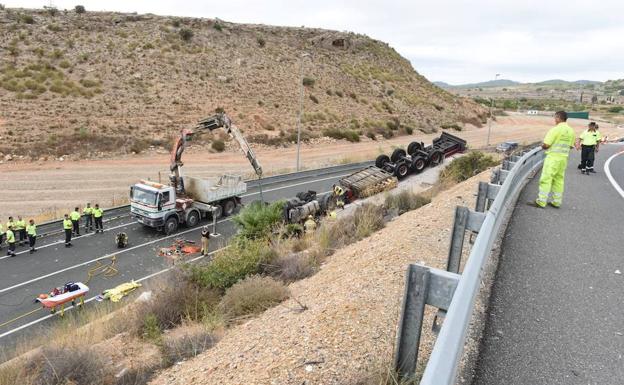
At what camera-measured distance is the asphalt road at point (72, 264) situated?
1304 cm

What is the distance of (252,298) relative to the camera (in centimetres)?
807

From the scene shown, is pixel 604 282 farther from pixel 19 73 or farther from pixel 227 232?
pixel 19 73

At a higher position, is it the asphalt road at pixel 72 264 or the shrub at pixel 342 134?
the shrub at pixel 342 134

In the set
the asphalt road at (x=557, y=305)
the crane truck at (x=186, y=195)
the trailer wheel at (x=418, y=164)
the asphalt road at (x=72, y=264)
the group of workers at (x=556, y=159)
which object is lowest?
the asphalt road at (x=72, y=264)

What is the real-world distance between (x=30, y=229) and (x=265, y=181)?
1375 cm

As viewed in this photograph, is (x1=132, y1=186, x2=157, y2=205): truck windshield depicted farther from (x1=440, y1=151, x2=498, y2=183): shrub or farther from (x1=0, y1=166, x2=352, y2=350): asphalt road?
(x1=440, y1=151, x2=498, y2=183): shrub

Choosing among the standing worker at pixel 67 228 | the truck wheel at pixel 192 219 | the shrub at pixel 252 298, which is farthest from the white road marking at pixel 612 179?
the standing worker at pixel 67 228

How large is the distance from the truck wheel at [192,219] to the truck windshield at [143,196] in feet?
6.34

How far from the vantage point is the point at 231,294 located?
27.8ft

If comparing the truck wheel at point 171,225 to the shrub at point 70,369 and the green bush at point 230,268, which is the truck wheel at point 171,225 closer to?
the green bush at point 230,268

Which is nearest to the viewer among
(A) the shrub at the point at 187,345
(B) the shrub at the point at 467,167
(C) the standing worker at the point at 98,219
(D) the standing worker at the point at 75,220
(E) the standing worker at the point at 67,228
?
(A) the shrub at the point at 187,345

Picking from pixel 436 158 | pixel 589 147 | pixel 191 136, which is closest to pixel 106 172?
pixel 191 136

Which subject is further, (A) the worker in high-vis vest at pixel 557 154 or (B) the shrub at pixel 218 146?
(B) the shrub at pixel 218 146

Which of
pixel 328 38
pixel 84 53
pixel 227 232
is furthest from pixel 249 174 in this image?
pixel 328 38
